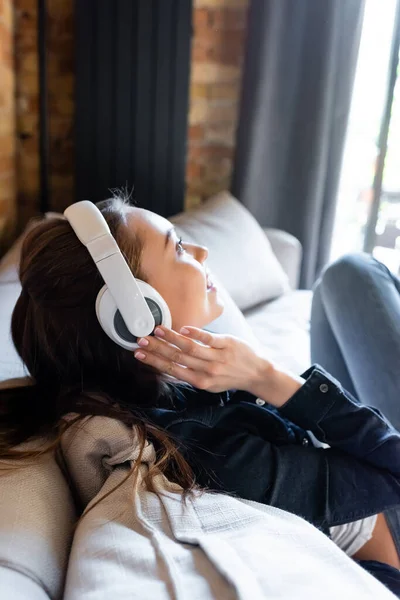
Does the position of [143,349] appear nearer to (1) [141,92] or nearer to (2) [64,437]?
(2) [64,437]

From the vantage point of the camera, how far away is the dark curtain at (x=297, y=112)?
218 centimetres

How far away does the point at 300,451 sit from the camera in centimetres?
97

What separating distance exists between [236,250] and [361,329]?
0.68 meters

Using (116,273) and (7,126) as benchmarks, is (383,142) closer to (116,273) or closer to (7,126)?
(7,126)

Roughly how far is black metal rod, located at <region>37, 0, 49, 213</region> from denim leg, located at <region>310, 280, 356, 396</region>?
112 centimetres

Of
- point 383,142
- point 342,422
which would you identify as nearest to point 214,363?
point 342,422

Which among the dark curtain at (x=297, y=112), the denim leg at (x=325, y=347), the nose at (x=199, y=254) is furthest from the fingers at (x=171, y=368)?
the dark curtain at (x=297, y=112)

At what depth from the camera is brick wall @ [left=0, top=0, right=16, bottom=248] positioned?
1912 mm

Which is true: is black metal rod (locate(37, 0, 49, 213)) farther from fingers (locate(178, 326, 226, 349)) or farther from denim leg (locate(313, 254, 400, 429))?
fingers (locate(178, 326, 226, 349))

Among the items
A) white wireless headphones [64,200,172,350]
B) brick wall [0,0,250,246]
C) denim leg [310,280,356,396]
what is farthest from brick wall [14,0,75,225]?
white wireless headphones [64,200,172,350]

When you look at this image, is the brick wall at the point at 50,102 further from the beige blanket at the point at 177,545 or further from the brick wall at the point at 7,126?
the beige blanket at the point at 177,545

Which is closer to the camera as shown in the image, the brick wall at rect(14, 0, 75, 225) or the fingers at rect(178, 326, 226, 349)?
the fingers at rect(178, 326, 226, 349)

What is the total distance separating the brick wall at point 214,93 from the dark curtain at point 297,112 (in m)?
0.08

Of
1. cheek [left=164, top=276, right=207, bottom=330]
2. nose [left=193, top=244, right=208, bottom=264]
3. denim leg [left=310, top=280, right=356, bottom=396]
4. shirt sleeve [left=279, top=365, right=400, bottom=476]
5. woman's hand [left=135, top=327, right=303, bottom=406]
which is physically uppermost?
nose [left=193, top=244, right=208, bottom=264]
